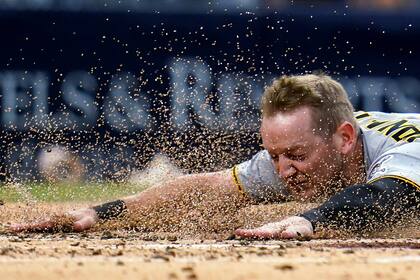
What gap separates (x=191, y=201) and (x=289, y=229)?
1315 mm

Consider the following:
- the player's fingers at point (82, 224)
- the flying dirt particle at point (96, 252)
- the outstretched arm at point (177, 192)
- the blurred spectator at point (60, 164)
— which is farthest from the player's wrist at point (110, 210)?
the blurred spectator at point (60, 164)

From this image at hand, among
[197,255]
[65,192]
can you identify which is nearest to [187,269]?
[197,255]

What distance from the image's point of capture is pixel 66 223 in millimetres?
5262

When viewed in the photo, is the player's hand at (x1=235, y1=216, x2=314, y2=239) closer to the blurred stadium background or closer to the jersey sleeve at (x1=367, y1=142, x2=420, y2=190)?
the jersey sleeve at (x1=367, y1=142, x2=420, y2=190)

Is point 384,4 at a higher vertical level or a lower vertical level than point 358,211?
higher

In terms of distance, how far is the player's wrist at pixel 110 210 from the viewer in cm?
544

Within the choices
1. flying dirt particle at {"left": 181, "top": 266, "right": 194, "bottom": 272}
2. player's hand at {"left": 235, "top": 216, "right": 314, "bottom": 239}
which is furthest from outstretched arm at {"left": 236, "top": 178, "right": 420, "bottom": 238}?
flying dirt particle at {"left": 181, "top": 266, "right": 194, "bottom": 272}

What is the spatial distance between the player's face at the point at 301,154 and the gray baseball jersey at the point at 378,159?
0.21 meters

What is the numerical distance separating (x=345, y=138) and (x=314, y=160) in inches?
10.5

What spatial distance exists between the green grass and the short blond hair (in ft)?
9.38

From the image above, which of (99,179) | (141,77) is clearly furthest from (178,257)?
(141,77)

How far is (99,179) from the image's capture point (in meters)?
9.44

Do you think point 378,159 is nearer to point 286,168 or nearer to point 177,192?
point 286,168

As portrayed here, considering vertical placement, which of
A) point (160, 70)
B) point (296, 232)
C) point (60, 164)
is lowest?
point (296, 232)
